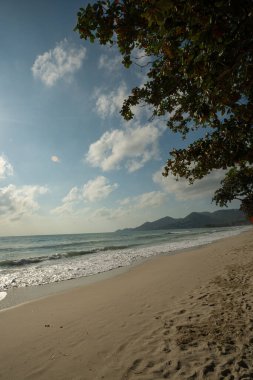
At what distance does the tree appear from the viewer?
2.93m

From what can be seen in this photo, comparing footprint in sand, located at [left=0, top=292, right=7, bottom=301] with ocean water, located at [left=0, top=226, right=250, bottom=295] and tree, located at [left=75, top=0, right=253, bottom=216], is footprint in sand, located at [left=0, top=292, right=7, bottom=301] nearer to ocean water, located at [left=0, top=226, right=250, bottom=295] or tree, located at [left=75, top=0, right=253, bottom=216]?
ocean water, located at [left=0, top=226, right=250, bottom=295]

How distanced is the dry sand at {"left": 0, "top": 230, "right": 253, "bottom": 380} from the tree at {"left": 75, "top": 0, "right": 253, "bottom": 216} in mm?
3466

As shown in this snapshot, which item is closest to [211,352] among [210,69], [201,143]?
[201,143]

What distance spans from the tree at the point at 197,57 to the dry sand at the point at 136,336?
3466 mm

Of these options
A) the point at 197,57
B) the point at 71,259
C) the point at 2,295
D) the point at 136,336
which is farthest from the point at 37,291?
the point at 71,259

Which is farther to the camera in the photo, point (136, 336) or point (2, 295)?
point (2, 295)

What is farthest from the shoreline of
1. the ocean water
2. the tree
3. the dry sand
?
the tree

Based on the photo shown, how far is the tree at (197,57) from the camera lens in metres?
2.93

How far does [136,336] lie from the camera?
5.59m

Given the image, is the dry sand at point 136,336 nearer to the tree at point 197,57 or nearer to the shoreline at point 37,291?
the shoreline at point 37,291

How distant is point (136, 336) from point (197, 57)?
5.47m

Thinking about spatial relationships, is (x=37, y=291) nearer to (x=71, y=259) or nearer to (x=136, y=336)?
(x=136, y=336)

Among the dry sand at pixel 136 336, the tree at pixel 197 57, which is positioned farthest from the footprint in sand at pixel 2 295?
the tree at pixel 197 57

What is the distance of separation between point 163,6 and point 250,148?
3.79 m
